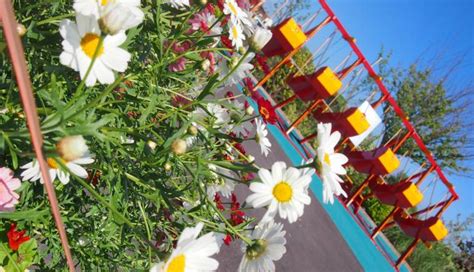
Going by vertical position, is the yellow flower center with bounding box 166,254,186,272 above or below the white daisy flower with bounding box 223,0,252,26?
below

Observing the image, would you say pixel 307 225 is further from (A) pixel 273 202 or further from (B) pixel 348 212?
(A) pixel 273 202

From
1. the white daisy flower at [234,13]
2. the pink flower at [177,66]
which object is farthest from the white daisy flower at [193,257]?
the pink flower at [177,66]

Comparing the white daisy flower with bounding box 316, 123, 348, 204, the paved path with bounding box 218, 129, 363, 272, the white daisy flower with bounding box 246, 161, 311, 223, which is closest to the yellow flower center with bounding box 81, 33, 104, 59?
the white daisy flower with bounding box 246, 161, 311, 223

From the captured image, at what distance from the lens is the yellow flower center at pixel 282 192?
2.89ft

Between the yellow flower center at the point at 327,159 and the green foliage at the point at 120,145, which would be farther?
the yellow flower center at the point at 327,159

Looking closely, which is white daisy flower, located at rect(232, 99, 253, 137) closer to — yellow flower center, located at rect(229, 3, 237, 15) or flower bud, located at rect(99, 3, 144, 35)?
yellow flower center, located at rect(229, 3, 237, 15)

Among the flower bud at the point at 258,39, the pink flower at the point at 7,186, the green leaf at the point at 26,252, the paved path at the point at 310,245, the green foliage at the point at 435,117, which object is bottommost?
the green foliage at the point at 435,117

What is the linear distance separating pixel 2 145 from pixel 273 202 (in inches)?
17.0

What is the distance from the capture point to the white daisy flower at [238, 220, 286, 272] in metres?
0.87

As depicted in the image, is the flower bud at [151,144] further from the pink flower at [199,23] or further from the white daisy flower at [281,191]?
the pink flower at [199,23]

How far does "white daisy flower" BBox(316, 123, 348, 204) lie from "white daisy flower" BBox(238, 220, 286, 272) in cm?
11

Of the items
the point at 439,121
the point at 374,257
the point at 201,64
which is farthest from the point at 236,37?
the point at 439,121

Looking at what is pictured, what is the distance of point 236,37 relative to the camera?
1.20 metres

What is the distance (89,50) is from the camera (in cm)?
73
